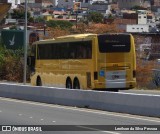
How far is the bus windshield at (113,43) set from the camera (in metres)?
30.4

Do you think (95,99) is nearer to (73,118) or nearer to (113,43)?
(73,118)

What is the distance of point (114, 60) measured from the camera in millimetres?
30734

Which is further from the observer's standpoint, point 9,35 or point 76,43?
point 9,35

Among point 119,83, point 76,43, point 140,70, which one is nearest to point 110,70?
point 119,83

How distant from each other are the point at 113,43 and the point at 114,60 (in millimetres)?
916

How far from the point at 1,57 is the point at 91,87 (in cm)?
3317

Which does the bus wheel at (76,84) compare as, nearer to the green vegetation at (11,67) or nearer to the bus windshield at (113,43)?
the bus windshield at (113,43)

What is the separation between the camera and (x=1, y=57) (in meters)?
62.3

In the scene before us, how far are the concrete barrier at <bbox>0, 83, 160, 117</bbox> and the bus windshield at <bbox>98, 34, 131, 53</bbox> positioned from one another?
428 cm

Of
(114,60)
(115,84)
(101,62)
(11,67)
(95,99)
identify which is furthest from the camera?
(11,67)

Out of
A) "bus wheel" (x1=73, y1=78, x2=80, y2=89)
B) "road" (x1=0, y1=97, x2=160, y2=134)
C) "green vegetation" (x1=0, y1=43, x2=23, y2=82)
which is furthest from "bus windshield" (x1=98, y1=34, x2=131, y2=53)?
"green vegetation" (x1=0, y1=43, x2=23, y2=82)

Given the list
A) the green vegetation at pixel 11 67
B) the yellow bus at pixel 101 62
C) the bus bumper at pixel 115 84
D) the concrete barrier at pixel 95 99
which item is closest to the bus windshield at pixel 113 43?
the yellow bus at pixel 101 62

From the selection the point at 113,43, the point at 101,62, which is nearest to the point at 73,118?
the point at 101,62

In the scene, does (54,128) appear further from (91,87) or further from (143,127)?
(91,87)
